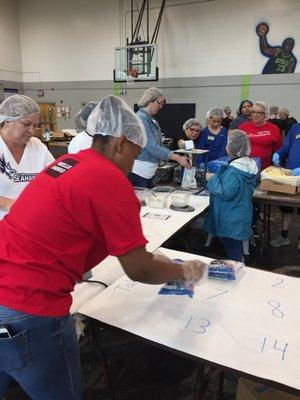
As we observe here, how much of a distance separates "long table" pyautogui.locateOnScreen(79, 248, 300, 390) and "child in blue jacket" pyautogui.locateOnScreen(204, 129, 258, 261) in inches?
43.2

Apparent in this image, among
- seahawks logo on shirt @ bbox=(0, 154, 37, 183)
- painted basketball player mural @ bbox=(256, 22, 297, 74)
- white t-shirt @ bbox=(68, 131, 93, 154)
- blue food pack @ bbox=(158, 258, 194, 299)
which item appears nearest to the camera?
blue food pack @ bbox=(158, 258, 194, 299)

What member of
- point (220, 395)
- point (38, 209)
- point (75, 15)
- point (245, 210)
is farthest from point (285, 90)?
point (38, 209)

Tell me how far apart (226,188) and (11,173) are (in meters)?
1.54

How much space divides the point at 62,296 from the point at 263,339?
700 mm

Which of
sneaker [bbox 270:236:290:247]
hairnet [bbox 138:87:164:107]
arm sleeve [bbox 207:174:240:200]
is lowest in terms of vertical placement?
sneaker [bbox 270:236:290:247]

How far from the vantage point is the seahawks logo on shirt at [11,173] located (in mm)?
1827

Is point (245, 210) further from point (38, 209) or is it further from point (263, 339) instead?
point (38, 209)

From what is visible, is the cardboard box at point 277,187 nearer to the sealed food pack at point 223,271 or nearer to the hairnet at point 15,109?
the sealed food pack at point 223,271

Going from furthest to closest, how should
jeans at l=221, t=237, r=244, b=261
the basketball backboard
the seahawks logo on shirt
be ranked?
the basketball backboard, jeans at l=221, t=237, r=244, b=261, the seahawks logo on shirt

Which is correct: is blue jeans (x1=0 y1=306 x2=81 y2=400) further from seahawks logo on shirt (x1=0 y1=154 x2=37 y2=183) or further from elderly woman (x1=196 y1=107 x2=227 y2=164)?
elderly woman (x1=196 y1=107 x2=227 y2=164)

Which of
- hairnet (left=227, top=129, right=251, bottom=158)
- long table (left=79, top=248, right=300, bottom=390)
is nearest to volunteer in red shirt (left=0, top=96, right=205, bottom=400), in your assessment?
long table (left=79, top=248, right=300, bottom=390)

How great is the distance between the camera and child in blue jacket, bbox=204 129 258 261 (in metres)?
2.61

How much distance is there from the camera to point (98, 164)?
885mm

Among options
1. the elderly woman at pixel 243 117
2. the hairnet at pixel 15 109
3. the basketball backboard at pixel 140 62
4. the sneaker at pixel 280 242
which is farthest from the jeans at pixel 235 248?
the basketball backboard at pixel 140 62
